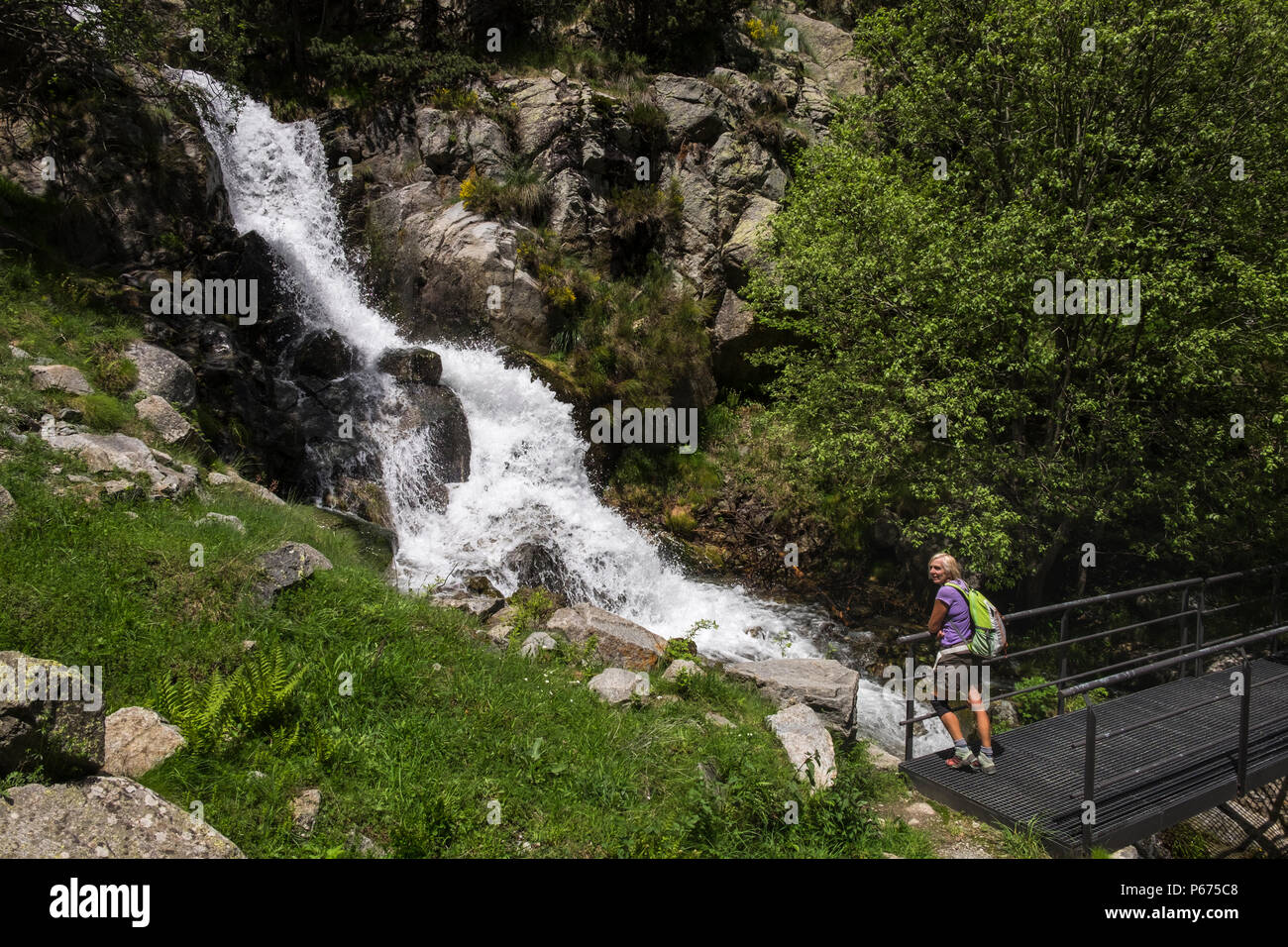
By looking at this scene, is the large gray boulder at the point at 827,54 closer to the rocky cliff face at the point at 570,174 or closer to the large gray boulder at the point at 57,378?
the rocky cliff face at the point at 570,174

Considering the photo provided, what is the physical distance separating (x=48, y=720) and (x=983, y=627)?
21.9 feet

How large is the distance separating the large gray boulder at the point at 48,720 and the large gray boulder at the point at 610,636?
499cm

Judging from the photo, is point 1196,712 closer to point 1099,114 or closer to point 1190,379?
point 1190,379

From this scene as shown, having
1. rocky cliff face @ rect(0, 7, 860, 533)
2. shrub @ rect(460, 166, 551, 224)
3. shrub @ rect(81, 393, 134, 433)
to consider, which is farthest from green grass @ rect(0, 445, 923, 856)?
shrub @ rect(460, 166, 551, 224)

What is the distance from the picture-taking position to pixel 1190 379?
1085 centimetres

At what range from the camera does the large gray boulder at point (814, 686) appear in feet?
27.3

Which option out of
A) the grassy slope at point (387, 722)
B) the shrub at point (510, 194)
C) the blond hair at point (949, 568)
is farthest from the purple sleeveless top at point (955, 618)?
the shrub at point (510, 194)

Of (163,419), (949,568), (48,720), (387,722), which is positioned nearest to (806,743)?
(949,568)

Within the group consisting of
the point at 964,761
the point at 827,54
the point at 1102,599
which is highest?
the point at 827,54

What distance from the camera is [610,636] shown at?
8820mm

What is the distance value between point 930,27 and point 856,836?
1467cm

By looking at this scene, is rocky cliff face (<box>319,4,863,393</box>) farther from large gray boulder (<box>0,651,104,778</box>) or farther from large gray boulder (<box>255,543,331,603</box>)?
large gray boulder (<box>0,651,104,778</box>)

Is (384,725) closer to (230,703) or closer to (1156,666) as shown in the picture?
(230,703)
